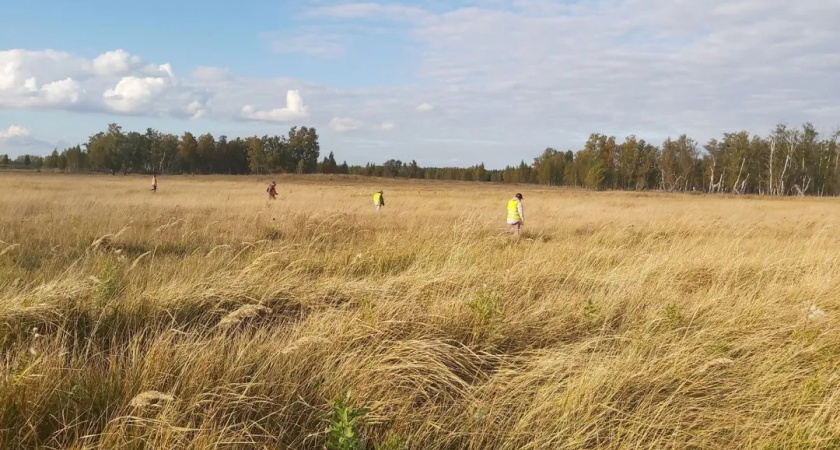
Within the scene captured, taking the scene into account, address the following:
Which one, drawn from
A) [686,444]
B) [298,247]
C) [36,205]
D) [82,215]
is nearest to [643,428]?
[686,444]

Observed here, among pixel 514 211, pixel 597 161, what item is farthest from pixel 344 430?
pixel 597 161

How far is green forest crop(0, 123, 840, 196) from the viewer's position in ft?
238

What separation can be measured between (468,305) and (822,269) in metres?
4.33

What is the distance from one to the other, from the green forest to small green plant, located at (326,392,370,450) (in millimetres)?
76688

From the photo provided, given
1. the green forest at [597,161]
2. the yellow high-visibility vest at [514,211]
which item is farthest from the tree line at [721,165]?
the yellow high-visibility vest at [514,211]

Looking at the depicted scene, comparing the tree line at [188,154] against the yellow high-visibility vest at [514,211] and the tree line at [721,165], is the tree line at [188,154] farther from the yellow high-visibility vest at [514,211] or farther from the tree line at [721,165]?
the yellow high-visibility vest at [514,211]

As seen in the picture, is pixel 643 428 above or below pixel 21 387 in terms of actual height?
below

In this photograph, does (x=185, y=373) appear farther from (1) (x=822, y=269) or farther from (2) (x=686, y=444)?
(1) (x=822, y=269)

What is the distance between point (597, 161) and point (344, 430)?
86301 millimetres

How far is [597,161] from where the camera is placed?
8300 cm

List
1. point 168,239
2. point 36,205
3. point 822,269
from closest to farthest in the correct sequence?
point 822,269
point 168,239
point 36,205

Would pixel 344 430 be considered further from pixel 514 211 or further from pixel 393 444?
pixel 514 211

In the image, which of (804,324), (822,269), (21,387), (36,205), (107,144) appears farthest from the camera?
(107,144)

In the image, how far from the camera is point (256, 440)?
93.2 inches
